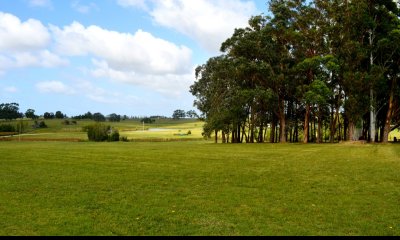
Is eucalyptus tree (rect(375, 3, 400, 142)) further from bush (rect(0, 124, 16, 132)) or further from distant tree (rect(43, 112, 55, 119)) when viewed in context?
distant tree (rect(43, 112, 55, 119))

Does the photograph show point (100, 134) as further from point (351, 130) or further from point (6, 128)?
point (351, 130)

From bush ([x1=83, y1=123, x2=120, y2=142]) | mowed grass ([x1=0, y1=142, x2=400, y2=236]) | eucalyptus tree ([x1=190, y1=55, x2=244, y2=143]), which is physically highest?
eucalyptus tree ([x1=190, y1=55, x2=244, y2=143])

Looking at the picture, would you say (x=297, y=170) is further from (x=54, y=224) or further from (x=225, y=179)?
(x=54, y=224)

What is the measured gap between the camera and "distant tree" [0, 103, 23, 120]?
176 metres

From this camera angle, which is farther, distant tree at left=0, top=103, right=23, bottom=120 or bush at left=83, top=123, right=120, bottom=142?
distant tree at left=0, top=103, right=23, bottom=120

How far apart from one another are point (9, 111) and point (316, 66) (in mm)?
166495

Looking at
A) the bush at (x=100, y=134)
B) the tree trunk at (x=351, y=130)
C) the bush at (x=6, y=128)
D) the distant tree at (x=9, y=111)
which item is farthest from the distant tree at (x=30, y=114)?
the tree trunk at (x=351, y=130)

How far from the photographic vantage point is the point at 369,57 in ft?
153

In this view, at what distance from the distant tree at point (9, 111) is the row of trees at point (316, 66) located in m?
145

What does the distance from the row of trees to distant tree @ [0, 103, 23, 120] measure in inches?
5721

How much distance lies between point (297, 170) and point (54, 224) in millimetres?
13727

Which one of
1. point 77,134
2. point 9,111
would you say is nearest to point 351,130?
point 77,134

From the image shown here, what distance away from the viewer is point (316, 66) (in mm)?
46562

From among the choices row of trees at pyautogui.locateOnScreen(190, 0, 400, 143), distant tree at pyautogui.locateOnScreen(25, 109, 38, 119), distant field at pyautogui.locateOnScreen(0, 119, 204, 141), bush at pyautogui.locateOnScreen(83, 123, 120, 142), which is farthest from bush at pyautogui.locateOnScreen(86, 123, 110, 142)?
distant tree at pyautogui.locateOnScreen(25, 109, 38, 119)
